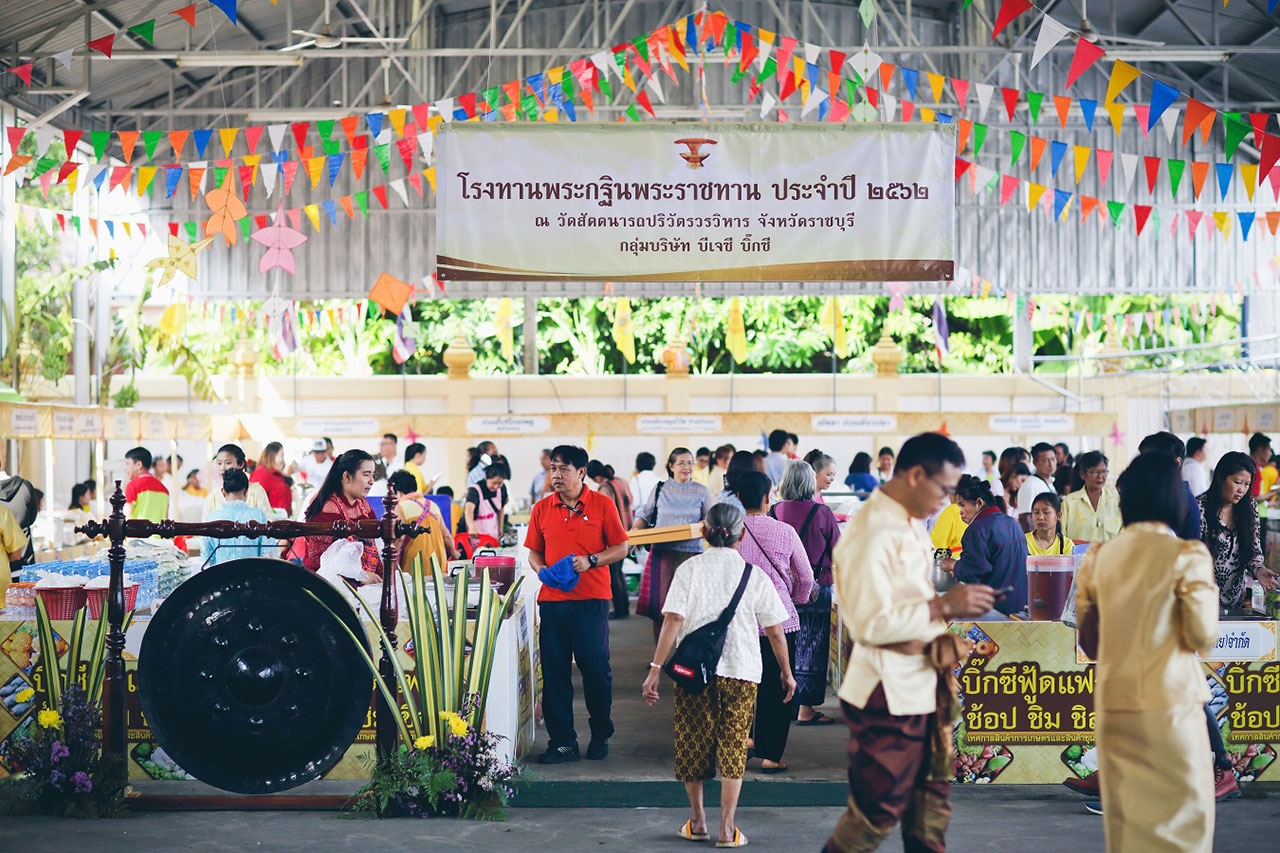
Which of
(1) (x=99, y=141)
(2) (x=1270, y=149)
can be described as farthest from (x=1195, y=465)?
(1) (x=99, y=141)

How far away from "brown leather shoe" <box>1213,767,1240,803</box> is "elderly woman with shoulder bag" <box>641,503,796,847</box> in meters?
1.90

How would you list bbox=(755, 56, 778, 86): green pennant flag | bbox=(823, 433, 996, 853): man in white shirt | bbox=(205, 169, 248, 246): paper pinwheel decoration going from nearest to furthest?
1. bbox=(823, 433, 996, 853): man in white shirt
2. bbox=(205, 169, 248, 246): paper pinwheel decoration
3. bbox=(755, 56, 778, 86): green pennant flag

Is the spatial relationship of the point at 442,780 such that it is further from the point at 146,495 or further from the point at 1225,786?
the point at 146,495

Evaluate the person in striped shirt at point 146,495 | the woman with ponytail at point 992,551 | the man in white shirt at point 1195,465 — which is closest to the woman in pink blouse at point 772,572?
the woman with ponytail at point 992,551

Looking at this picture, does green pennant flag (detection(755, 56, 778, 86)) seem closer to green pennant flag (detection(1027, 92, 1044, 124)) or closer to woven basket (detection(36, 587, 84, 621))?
green pennant flag (detection(1027, 92, 1044, 124))

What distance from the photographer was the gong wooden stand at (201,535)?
5.32 metres

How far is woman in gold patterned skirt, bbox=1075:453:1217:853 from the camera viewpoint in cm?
362

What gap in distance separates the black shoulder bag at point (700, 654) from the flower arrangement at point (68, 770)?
2.17m

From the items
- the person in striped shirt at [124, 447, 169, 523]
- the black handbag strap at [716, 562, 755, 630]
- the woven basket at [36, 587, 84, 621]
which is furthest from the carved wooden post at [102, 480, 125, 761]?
the person in striped shirt at [124, 447, 169, 523]

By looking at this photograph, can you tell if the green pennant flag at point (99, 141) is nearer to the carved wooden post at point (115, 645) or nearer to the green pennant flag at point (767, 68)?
the green pennant flag at point (767, 68)

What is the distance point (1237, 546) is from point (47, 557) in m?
7.80

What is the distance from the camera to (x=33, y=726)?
5.63 meters

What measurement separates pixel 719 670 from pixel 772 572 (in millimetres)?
1200

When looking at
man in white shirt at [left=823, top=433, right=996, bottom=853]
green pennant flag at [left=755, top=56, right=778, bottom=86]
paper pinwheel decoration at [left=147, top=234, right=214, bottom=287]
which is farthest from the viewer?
green pennant flag at [left=755, top=56, right=778, bottom=86]
